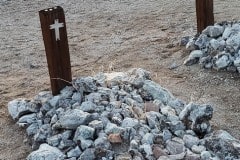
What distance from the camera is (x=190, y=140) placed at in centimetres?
351

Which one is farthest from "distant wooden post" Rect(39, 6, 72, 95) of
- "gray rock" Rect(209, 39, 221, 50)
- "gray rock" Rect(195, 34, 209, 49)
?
"gray rock" Rect(195, 34, 209, 49)

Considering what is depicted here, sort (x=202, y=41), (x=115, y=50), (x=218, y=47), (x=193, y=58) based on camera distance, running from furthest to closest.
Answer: (x=115, y=50)
(x=202, y=41)
(x=193, y=58)
(x=218, y=47)

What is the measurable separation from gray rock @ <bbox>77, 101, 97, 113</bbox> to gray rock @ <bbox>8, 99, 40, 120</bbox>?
1.61 feet

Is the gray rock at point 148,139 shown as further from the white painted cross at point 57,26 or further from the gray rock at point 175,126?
the white painted cross at point 57,26

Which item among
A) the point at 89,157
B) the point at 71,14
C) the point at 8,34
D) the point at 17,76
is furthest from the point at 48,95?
the point at 71,14

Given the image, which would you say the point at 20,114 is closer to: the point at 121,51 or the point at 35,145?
the point at 35,145

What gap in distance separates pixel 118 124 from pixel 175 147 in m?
0.44

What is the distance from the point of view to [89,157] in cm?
331

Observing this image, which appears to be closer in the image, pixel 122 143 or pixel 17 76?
pixel 122 143

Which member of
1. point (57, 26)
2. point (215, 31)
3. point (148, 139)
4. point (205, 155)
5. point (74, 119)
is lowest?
point (205, 155)

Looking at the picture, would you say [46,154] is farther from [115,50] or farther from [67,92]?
[115,50]

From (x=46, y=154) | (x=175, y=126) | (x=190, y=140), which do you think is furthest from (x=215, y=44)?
(x=46, y=154)

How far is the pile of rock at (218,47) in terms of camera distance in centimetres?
501

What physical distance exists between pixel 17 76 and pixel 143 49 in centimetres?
155
